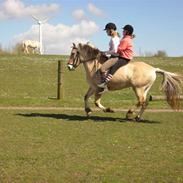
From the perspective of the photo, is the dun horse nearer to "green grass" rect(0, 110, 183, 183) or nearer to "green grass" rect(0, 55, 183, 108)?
"green grass" rect(0, 110, 183, 183)

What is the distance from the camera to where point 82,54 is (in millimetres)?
13828

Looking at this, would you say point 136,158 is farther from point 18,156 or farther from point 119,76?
point 119,76

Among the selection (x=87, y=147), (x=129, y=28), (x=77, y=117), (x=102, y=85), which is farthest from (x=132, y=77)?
(x=87, y=147)

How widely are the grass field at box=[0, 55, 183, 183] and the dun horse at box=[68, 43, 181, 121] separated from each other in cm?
69

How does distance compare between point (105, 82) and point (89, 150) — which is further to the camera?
point (105, 82)

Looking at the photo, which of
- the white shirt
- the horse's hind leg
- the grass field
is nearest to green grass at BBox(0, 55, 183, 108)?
the grass field

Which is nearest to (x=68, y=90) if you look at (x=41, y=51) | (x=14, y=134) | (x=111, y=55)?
(x=111, y=55)

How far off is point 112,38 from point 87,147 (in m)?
5.06

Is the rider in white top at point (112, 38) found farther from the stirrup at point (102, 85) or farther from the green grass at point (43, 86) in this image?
the green grass at point (43, 86)

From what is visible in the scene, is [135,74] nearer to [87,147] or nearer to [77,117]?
[77,117]

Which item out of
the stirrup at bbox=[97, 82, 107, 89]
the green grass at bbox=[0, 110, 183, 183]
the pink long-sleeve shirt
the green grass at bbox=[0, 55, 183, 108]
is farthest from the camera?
the green grass at bbox=[0, 55, 183, 108]

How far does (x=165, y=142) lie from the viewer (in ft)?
33.0

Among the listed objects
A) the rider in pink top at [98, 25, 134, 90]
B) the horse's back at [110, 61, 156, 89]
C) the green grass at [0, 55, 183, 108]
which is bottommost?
the green grass at [0, 55, 183, 108]

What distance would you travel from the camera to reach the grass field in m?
7.16
